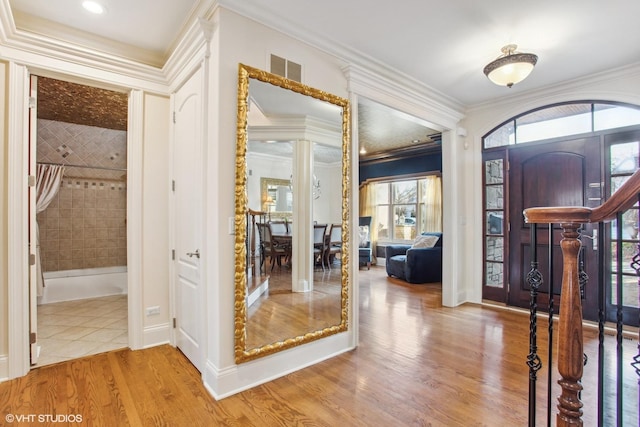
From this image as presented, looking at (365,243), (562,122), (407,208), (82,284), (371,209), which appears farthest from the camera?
(371,209)

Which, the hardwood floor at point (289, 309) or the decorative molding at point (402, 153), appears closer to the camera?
the hardwood floor at point (289, 309)

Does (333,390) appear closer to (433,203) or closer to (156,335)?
(156,335)

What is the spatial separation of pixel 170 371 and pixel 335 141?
2.40 metres

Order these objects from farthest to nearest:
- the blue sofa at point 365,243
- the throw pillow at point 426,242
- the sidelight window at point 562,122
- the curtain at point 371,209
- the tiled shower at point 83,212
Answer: the curtain at point 371,209
the blue sofa at point 365,243
the throw pillow at point 426,242
the tiled shower at point 83,212
the sidelight window at point 562,122

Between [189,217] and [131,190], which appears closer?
[189,217]

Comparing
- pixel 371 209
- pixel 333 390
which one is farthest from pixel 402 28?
pixel 371 209

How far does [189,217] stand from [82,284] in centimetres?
369

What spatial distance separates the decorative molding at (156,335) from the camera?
299cm

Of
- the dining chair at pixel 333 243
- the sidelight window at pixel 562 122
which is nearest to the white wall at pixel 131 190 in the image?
the dining chair at pixel 333 243

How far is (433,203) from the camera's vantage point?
717 cm

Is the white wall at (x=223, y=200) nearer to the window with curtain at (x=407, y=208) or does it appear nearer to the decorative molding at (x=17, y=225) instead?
the decorative molding at (x=17, y=225)

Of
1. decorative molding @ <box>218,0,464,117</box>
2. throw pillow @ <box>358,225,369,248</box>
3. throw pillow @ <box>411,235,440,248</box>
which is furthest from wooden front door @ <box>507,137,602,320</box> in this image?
throw pillow @ <box>358,225,369,248</box>

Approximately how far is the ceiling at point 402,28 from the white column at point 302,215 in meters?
0.98

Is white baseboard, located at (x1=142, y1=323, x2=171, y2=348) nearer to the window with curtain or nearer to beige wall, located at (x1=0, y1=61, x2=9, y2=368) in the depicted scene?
beige wall, located at (x1=0, y1=61, x2=9, y2=368)
